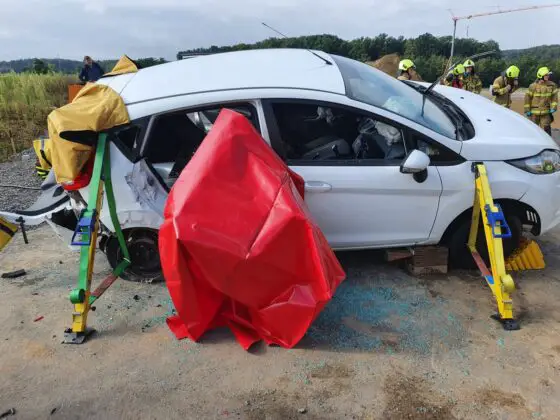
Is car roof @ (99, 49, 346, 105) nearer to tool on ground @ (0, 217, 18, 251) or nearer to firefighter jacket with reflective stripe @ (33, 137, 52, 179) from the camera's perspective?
firefighter jacket with reflective stripe @ (33, 137, 52, 179)

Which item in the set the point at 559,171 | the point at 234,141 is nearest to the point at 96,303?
the point at 234,141

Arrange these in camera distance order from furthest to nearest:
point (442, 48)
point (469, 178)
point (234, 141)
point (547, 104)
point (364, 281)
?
point (442, 48)
point (547, 104)
point (364, 281)
point (469, 178)
point (234, 141)

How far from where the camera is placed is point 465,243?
3.74m

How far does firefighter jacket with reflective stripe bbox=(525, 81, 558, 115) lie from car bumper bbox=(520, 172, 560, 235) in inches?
261

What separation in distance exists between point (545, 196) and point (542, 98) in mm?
6818

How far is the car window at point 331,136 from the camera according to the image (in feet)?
11.0

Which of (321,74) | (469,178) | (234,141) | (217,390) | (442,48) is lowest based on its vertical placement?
(217,390)

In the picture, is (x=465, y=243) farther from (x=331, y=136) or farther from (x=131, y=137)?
(x=131, y=137)

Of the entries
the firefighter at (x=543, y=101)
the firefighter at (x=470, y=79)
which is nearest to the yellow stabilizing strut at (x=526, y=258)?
the firefighter at (x=543, y=101)

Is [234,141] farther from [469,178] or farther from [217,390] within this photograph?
[469,178]

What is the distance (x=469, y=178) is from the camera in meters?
3.43

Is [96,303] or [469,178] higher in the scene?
[469,178]

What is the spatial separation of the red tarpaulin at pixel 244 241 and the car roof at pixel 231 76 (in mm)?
576

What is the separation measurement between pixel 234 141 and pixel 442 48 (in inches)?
1319
